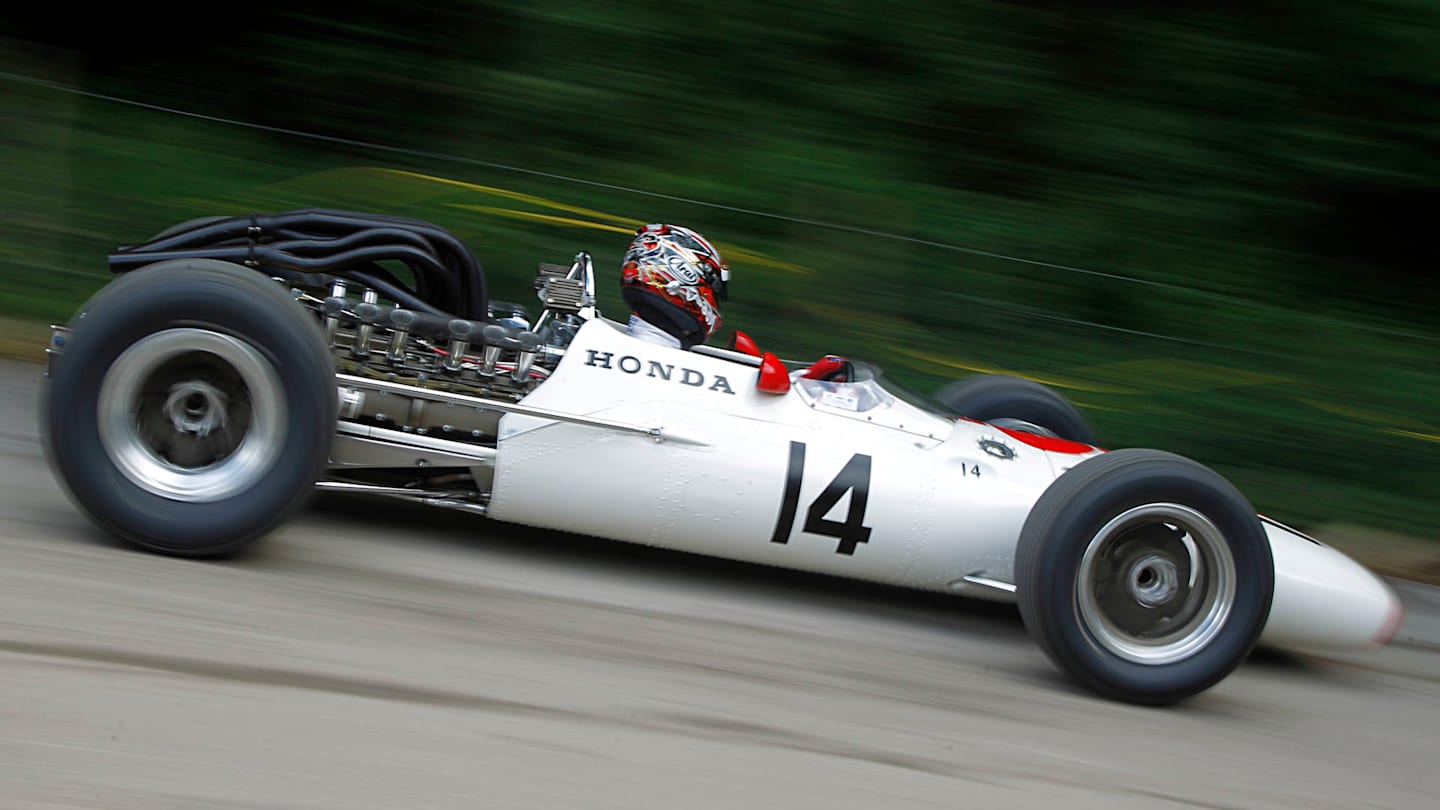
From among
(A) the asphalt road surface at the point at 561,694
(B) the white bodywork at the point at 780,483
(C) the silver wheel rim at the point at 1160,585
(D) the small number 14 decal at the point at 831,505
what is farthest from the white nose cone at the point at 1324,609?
(D) the small number 14 decal at the point at 831,505

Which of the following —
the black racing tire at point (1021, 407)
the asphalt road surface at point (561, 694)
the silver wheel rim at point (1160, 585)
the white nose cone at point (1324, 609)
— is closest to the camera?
the asphalt road surface at point (561, 694)

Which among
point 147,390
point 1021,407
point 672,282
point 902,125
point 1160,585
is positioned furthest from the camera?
point 902,125

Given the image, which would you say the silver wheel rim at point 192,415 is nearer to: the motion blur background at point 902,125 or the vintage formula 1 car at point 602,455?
the vintage formula 1 car at point 602,455

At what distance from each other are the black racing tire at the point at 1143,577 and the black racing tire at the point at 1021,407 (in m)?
1.60

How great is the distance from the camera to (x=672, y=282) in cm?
511

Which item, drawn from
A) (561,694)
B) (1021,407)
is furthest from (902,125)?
(561,694)

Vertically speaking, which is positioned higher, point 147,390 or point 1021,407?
point 1021,407

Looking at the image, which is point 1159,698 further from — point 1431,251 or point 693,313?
point 1431,251

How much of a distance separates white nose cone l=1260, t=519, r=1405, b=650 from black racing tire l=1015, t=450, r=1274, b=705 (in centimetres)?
49

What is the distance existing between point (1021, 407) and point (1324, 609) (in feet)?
5.59

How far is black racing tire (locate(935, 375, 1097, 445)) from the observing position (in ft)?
19.8

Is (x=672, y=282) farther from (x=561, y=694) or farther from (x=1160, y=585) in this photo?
(x=1160, y=585)

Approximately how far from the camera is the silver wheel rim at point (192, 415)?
Answer: 4.09m

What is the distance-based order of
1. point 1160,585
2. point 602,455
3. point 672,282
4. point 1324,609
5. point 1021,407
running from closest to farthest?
Answer: point 1160,585 → point 602,455 → point 1324,609 → point 672,282 → point 1021,407
